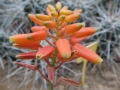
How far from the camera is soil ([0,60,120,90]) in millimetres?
1933

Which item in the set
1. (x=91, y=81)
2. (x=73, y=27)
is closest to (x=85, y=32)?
(x=73, y=27)

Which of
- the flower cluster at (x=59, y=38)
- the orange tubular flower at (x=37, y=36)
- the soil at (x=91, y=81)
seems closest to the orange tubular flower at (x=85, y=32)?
the flower cluster at (x=59, y=38)

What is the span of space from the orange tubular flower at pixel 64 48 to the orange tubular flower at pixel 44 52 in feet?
0.10

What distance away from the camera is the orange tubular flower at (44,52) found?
3.16 feet

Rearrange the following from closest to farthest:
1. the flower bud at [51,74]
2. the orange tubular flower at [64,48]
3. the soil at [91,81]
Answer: the orange tubular flower at [64,48] < the flower bud at [51,74] < the soil at [91,81]

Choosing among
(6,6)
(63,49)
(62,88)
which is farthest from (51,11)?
(6,6)

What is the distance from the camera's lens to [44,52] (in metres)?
0.97

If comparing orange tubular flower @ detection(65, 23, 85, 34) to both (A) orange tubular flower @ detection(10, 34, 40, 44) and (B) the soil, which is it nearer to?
(A) orange tubular flower @ detection(10, 34, 40, 44)

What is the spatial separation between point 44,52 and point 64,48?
7 centimetres

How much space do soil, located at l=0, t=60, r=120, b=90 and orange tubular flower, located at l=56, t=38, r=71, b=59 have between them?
904 mm

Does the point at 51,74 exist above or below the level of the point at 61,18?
below

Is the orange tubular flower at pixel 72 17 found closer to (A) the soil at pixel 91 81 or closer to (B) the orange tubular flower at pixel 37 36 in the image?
(B) the orange tubular flower at pixel 37 36

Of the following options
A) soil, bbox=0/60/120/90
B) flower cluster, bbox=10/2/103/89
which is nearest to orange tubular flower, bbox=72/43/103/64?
flower cluster, bbox=10/2/103/89

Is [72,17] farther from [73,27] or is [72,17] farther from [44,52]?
[44,52]
